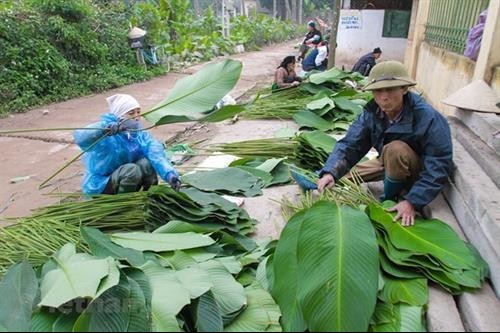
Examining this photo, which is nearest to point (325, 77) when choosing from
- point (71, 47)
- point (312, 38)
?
point (312, 38)

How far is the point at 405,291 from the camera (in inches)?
63.4

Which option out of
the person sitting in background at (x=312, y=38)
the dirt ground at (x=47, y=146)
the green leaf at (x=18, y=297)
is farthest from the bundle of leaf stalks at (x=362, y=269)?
the person sitting in background at (x=312, y=38)

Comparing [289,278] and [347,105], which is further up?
[289,278]

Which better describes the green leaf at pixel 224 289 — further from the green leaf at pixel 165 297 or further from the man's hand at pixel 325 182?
the man's hand at pixel 325 182

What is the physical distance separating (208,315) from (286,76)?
15.5 ft

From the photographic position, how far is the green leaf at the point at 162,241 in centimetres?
195

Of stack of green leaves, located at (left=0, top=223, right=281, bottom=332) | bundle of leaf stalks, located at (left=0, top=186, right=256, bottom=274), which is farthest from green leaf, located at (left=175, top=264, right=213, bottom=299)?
bundle of leaf stalks, located at (left=0, top=186, right=256, bottom=274)

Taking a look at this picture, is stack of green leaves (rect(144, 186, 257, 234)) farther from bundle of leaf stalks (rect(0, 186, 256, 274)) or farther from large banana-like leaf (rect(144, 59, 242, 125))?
large banana-like leaf (rect(144, 59, 242, 125))

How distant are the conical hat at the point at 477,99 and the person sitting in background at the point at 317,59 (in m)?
4.79

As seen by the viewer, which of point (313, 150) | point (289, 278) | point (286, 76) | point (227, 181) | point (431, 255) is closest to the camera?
point (289, 278)

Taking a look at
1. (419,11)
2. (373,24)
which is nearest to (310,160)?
(419,11)

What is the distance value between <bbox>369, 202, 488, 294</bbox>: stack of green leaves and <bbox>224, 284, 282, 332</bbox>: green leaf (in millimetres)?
494

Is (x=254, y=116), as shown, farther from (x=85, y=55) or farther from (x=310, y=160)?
(x=85, y=55)

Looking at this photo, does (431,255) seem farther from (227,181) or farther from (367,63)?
(367,63)
